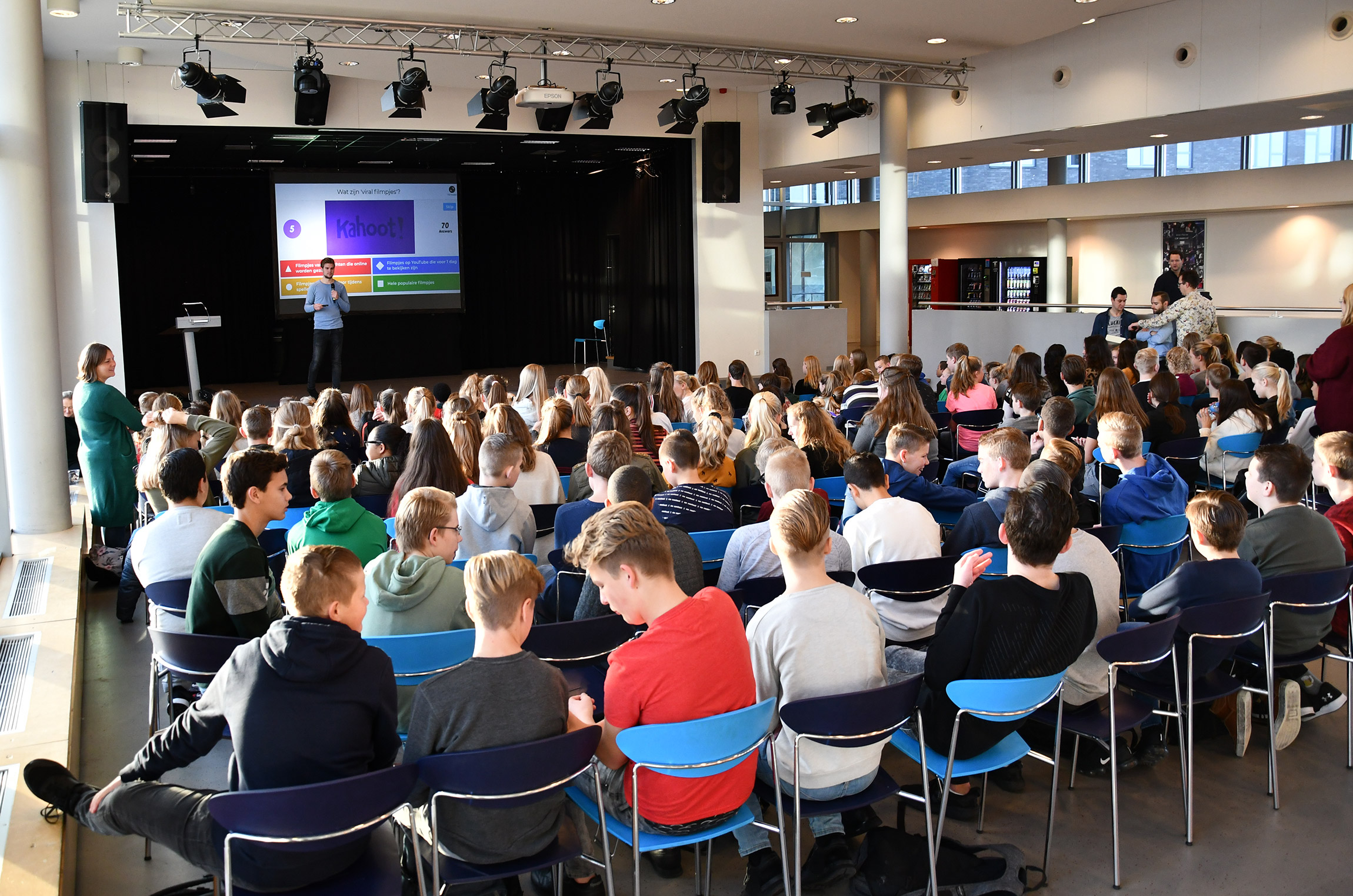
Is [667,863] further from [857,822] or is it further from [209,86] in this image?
[209,86]

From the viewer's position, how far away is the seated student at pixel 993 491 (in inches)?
166

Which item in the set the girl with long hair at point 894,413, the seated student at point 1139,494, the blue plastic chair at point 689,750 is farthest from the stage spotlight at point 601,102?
the blue plastic chair at point 689,750

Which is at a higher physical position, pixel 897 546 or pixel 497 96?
pixel 497 96

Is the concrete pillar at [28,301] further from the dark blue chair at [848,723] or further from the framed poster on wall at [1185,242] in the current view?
the framed poster on wall at [1185,242]

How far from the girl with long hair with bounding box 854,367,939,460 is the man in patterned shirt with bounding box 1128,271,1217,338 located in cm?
554

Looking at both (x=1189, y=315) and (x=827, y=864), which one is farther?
(x=1189, y=315)

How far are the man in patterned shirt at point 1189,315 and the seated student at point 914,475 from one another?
22.1ft

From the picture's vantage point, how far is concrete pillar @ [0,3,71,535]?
20.3ft

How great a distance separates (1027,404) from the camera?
7094 millimetres

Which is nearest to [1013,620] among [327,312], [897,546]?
[897,546]

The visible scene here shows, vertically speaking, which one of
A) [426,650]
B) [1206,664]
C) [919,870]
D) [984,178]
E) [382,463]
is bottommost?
[919,870]

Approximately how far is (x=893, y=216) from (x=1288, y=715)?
32.7 feet

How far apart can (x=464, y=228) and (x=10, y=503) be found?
42.1ft

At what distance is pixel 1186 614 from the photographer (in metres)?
3.30
